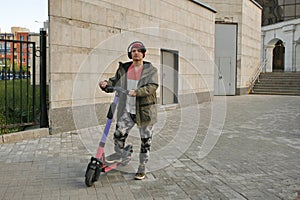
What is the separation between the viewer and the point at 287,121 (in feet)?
36.3

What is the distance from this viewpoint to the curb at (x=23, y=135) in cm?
723

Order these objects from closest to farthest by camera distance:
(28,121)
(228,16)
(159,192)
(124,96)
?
(159,192), (124,96), (28,121), (228,16)

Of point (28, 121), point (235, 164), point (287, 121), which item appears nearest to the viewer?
point (235, 164)

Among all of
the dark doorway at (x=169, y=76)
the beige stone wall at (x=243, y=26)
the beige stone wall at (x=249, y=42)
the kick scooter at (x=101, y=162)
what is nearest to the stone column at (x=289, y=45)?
the beige stone wall at (x=249, y=42)

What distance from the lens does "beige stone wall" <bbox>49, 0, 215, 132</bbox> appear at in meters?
8.16

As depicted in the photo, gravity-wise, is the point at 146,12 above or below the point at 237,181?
above

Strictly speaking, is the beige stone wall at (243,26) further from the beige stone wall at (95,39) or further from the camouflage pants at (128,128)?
the camouflage pants at (128,128)

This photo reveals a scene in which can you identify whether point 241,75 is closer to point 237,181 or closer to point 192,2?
point 192,2

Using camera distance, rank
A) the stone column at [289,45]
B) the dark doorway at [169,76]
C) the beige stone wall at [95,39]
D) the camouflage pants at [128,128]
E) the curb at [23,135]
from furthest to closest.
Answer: the stone column at [289,45] → the dark doorway at [169,76] → the beige stone wall at [95,39] → the curb at [23,135] → the camouflage pants at [128,128]

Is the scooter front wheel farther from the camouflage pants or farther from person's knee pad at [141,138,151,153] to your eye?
person's knee pad at [141,138,151,153]

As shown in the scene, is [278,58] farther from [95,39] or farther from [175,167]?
[175,167]

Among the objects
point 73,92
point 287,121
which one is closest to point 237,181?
point 73,92

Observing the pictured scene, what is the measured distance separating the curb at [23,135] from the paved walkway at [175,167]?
18cm

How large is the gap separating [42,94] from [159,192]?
4.80 meters
